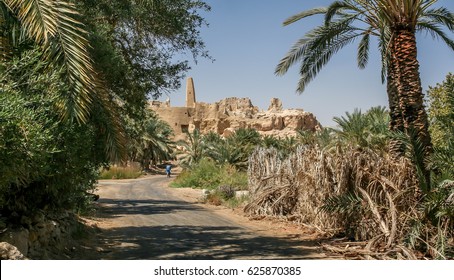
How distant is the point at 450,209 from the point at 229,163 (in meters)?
29.4

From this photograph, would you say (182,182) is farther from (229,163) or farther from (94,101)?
(94,101)

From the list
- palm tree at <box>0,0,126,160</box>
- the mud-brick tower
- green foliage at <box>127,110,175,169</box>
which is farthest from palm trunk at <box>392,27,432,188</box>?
the mud-brick tower

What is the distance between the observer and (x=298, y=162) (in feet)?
52.1

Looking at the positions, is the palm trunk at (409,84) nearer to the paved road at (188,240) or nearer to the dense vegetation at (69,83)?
the paved road at (188,240)

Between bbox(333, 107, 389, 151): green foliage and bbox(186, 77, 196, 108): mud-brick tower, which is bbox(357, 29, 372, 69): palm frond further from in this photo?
bbox(186, 77, 196, 108): mud-brick tower

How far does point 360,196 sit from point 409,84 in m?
2.88

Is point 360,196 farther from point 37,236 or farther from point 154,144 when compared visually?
point 154,144

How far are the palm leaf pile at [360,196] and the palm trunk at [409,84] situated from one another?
93cm

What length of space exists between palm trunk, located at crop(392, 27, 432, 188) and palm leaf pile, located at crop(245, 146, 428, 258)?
3.05ft

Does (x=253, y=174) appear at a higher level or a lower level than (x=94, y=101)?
lower

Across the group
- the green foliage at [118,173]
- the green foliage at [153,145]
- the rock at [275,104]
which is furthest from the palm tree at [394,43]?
the rock at [275,104]

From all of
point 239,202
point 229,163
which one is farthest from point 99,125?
point 229,163

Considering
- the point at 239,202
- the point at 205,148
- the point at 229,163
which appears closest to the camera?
the point at 239,202

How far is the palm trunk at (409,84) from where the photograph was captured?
1130 cm
